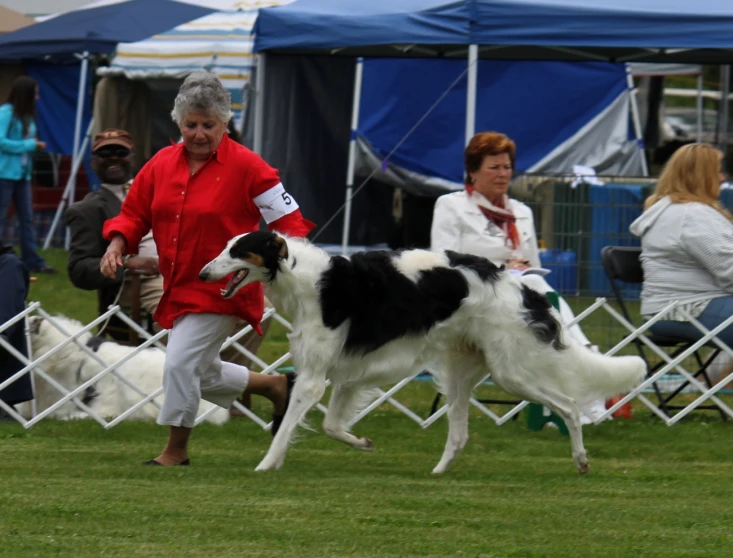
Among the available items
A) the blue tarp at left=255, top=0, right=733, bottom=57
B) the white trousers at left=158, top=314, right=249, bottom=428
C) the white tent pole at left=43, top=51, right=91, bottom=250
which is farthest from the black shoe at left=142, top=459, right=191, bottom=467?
the white tent pole at left=43, top=51, right=91, bottom=250

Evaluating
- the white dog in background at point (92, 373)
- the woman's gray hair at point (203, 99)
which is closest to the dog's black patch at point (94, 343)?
the white dog in background at point (92, 373)

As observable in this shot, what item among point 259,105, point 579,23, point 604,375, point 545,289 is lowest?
point 604,375

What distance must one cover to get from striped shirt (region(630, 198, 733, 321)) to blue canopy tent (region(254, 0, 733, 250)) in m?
1.69

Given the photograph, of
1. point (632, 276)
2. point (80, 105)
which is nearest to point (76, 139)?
point (80, 105)

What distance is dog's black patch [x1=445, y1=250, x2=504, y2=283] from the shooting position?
5.52m

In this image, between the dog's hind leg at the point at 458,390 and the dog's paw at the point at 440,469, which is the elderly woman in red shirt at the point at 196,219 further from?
the dog's paw at the point at 440,469

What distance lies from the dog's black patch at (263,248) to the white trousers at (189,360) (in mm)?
367

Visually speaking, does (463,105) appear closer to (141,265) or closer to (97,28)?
(97,28)

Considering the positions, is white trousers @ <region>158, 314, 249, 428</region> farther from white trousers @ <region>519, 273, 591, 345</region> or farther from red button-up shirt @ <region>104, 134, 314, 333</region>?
white trousers @ <region>519, 273, 591, 345</region>

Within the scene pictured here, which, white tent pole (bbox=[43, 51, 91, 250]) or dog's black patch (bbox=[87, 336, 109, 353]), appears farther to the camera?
white tent pole (bbox=[43, 51, 91, 250])

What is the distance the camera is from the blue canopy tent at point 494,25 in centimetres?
840

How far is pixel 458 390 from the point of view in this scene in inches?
228

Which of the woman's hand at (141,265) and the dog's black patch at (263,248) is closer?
the dog's black patch at (263,248)

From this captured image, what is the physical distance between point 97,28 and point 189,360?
1012cm
